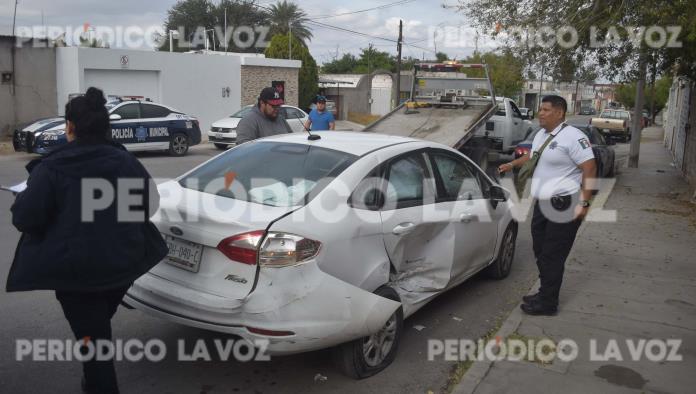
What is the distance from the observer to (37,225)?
3070 millimetres

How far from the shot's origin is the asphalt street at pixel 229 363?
397cm

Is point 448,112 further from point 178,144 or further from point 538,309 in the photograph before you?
point 178,144

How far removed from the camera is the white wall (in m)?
20.6

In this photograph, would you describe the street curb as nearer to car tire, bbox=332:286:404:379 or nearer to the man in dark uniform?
the man in dark uniform

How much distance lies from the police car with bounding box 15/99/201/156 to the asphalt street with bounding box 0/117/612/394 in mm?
8778

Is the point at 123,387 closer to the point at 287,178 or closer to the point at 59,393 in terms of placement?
the point at 59,393

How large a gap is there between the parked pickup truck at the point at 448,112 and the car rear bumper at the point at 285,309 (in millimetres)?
7404

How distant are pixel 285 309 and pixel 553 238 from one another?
109 inches

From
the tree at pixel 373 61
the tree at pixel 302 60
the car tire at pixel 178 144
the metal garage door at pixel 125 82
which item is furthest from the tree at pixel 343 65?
the car tire at pixel 178 144

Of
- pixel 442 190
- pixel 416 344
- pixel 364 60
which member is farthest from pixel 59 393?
pixel 364 60

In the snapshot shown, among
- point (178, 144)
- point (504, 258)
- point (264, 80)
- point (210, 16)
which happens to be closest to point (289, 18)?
point (210, 16)

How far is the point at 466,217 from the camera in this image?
206 inches

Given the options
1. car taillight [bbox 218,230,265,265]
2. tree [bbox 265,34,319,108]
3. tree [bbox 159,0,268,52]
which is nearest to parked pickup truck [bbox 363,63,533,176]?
car taillight [bbox 218,230,265,265]

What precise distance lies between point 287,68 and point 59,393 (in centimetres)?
2650
